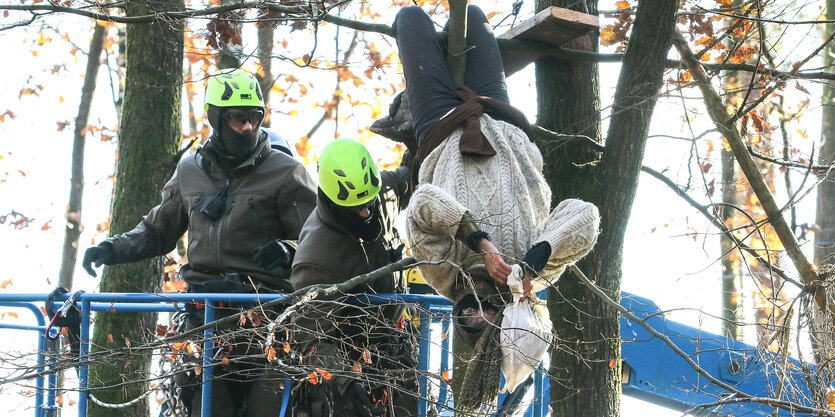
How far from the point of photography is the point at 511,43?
630cm

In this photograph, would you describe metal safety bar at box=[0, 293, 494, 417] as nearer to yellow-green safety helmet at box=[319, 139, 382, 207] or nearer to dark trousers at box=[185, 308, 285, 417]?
dark trousers at box=[185, 308, 285, 417]

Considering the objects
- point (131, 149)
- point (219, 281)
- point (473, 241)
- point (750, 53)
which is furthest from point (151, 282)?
point (750, 53)

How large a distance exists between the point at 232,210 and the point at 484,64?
5.95 feet

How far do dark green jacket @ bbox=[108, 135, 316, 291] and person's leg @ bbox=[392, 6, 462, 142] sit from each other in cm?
108

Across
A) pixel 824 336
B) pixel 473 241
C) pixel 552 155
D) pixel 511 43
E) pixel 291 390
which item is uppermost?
pixel 511 43

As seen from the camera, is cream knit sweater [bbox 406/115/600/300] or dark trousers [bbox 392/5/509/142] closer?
cream knit sweater [bbox 406/115/600/300]

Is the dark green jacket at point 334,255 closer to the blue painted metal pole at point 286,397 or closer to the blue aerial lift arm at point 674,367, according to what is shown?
the blue painted metal pole at point 286,397

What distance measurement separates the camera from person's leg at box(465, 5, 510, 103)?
19.5 ft

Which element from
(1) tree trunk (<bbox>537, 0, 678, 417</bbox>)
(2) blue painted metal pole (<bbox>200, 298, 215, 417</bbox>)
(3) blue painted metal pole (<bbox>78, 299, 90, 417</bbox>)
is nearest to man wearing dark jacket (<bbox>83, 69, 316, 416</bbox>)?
(2) blue painted metal pole (<bbox>200, 298, 215, 417</bbox>)

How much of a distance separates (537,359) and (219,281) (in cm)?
221

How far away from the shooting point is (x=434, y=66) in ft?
19.2

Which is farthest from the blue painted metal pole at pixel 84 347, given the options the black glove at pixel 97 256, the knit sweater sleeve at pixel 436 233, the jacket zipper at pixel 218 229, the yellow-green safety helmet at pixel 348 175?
the knit sweater sleeve at pixel 436 233

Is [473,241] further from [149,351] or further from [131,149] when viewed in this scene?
[131,149]

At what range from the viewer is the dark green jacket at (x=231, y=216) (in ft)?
20.6
